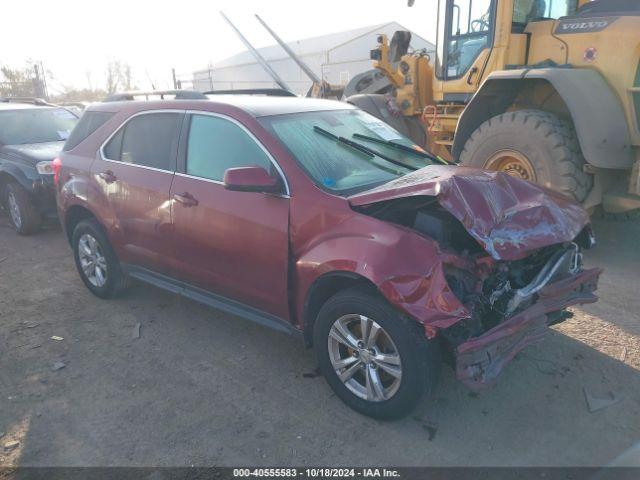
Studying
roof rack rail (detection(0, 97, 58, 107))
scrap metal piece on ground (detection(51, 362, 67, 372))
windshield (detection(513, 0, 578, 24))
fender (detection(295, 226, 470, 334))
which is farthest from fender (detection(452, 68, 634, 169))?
roof rack rail (detection(0, 97, 58, 107))

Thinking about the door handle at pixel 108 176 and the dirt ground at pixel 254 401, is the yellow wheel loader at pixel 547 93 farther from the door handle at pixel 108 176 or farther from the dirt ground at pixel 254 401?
the door handle at pixel 108 176

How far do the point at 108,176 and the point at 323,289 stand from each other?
2.42m

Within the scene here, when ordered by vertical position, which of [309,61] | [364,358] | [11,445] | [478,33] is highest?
[309,61]

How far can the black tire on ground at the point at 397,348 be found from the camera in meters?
2.69

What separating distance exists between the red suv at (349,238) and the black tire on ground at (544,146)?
2.16 meters

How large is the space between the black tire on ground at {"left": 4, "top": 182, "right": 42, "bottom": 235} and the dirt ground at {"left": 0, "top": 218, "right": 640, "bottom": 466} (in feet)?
9.23

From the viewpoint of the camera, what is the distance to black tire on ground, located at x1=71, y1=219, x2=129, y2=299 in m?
4.57

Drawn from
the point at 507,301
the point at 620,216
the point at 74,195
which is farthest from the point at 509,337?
the point at 620,216

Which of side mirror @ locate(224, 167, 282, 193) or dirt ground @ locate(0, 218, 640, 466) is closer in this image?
dirt ground @ locate(0, 218, 640, 466)

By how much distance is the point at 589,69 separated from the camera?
18.2 feet

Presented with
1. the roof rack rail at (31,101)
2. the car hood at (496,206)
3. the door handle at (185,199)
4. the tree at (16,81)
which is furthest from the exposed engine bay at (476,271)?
the tree at (16,81)

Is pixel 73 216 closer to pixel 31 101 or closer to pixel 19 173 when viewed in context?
pixel 19 173

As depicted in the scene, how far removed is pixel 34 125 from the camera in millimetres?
7809

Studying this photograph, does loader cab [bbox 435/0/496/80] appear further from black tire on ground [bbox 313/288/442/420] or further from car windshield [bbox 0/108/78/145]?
car windshield [bbox 0/108/78/145]
